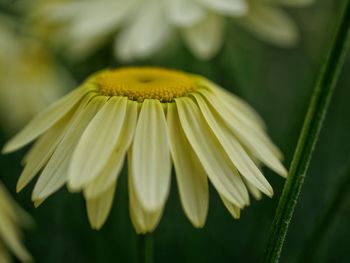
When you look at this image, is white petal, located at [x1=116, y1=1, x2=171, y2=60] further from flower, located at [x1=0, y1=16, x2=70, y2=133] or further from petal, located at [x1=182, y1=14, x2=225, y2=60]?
flower, located at [x1=0, y1=16, x2=70, y2=133]

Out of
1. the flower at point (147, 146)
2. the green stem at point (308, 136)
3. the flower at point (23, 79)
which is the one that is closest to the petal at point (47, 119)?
the flower at point (147, 146)

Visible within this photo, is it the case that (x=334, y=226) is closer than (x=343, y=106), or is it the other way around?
(x=334, y=226)

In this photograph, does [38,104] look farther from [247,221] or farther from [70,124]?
[70,124]

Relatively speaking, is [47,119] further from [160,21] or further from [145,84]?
[160,21]

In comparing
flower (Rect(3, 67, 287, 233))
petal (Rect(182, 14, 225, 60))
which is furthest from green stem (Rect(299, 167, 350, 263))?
petal (Rect(182, 14, 225, 60))

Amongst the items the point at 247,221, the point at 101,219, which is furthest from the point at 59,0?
the point at 101,219

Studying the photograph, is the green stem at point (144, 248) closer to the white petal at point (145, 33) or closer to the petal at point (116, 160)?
the petal at point (116, 160)
